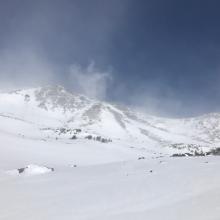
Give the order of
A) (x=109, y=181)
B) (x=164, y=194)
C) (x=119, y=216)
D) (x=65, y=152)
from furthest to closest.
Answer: (x=65, y=152)
(x=109, y=181)
(x=164, y=194)
(x=119, y=216)

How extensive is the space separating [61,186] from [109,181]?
202 centimetres

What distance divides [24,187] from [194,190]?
815 cm

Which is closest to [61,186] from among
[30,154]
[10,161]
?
[10,161]

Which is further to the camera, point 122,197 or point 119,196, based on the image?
point 119,196

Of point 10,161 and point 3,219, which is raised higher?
point 10,161

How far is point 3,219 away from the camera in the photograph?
12.8 m

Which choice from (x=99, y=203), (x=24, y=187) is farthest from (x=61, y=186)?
(x=99, y=203)

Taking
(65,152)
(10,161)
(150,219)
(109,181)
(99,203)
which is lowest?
(150,219)

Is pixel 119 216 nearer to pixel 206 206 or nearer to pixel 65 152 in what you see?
→ pixel 206 206

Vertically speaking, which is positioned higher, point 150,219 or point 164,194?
point 164,194

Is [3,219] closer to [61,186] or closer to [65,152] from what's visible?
[61,186]

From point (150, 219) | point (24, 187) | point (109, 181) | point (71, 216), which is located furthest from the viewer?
point (24, 187)

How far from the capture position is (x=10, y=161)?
172 ft

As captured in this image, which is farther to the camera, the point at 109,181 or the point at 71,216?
the point at 109,181
